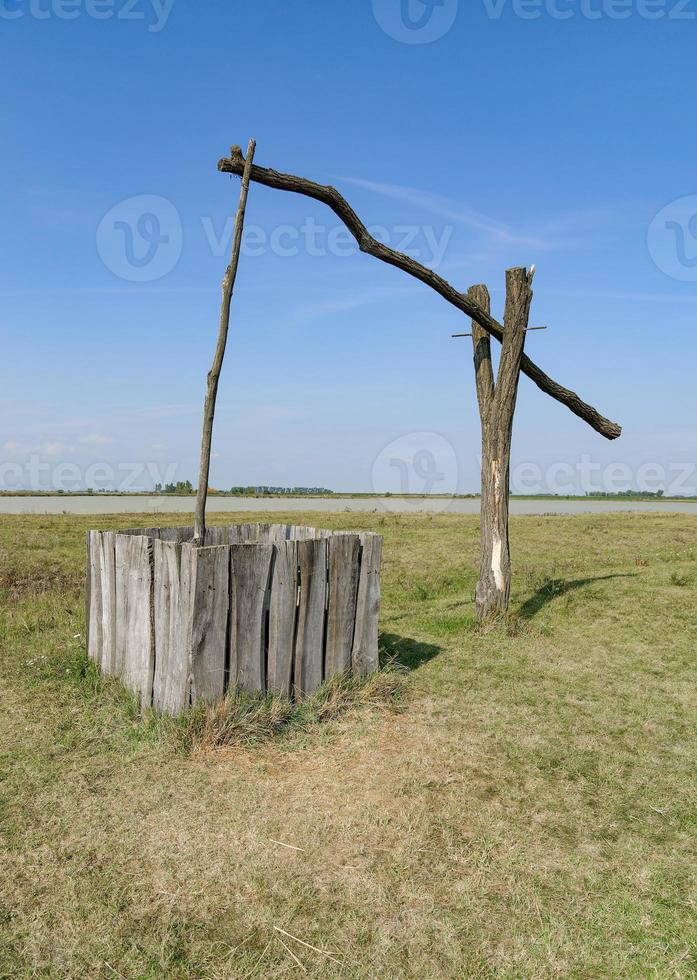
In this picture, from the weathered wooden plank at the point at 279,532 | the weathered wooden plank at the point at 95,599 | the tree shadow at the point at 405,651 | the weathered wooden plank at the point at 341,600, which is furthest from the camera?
the weathered wooden plank at the point at 279,532

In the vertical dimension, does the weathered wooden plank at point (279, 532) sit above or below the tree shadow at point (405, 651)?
above

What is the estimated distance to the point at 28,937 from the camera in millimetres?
3109

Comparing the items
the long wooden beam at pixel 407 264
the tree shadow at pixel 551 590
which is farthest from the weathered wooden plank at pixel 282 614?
the tree shadow at pixel 551 590

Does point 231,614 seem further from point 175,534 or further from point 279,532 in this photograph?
point 279,532

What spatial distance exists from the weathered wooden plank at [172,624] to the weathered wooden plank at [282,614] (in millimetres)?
748

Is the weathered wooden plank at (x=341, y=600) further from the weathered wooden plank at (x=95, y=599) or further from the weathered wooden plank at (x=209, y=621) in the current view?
the weathered wooden plank at (x=95, y=599)

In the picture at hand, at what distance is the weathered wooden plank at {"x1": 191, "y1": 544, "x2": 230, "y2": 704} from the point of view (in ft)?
16.9

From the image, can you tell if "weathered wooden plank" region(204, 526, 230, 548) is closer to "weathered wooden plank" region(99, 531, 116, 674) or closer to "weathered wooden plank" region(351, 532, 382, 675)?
"weathered wooden plank" region(99, 531, 116, 674)

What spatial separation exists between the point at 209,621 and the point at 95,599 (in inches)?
88.0

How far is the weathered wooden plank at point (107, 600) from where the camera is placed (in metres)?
6.46

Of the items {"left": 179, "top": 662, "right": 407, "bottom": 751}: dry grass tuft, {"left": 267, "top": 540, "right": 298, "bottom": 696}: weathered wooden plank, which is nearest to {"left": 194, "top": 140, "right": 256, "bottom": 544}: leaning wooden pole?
{"left": 267, "top": 540, "right": 298, "bottom": 696}: weathered wooden plank

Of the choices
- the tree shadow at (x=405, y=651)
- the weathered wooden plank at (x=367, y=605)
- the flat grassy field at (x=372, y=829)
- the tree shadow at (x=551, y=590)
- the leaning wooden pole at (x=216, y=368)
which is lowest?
the flat grassy field at (x=372, y=829)

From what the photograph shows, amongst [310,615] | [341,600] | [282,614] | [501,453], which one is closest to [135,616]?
[282,614]

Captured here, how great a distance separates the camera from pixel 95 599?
6863 mm
